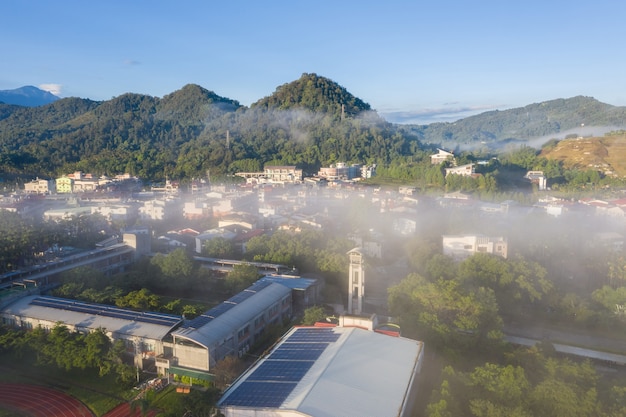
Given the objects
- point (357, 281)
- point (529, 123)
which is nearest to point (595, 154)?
point (357, 281)

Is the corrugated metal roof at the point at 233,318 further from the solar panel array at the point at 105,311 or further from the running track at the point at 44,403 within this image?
the running track at the point at 44,403

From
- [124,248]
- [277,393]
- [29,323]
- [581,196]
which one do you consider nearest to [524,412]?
[277,393]

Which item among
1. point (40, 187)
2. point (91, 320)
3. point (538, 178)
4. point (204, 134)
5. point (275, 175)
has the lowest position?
point (91, 320)

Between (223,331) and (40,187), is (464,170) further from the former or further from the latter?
(40,187)

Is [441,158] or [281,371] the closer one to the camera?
[281,371]

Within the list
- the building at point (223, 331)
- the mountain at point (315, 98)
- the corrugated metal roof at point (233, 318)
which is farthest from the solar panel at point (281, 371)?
the mountain at point (315, 98)

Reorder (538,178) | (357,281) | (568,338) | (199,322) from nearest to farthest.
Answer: (199,322)
(568,338)
(357,281)
(538,178)

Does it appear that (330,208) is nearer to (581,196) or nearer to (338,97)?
(581,196)
